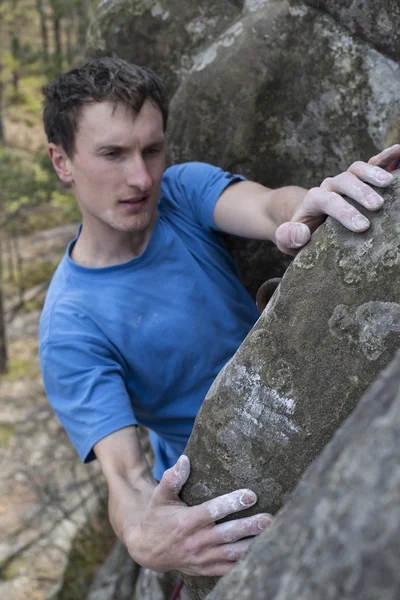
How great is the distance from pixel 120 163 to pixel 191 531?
1.69 m

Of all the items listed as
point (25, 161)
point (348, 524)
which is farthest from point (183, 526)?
point (25, 161)

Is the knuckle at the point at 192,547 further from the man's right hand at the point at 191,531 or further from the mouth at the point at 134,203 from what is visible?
the mouth at the point at 134,203

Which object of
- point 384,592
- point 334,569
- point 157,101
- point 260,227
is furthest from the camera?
point 157,101

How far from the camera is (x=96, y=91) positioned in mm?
3055

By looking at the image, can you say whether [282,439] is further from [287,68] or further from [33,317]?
[33,317]

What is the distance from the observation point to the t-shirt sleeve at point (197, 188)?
3195mm

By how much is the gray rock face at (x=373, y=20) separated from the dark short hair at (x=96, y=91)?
940 mm

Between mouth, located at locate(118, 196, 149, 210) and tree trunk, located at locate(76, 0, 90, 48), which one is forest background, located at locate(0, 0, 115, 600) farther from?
mouth, located at locate(118, 196, 149, 210)

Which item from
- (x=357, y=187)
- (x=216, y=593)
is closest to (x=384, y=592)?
(x=216, y=593)

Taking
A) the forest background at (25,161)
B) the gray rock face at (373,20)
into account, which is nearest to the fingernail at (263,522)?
the gray rock face at (373,20)

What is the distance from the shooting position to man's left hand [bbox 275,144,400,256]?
202 cm

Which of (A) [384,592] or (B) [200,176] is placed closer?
(A) [384,592]

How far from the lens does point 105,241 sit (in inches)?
125

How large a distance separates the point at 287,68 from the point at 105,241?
1.31 m
